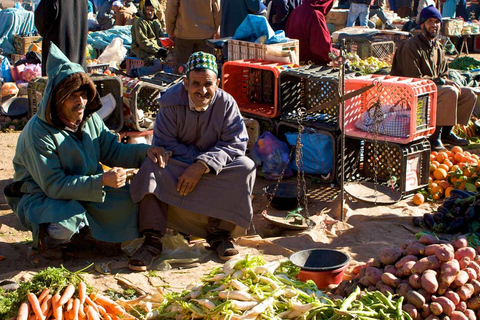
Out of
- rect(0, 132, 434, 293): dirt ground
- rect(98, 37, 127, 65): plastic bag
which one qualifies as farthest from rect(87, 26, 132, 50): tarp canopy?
rect(0, 132, 434, 293): dirt ground

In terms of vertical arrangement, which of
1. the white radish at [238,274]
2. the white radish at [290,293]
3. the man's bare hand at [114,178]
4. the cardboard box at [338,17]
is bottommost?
the white radish at [290,293]

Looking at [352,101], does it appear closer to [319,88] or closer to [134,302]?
[319,88]

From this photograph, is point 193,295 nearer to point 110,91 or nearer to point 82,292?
point 82,292

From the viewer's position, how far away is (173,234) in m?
4.89

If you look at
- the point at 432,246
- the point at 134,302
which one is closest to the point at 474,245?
the point at 432,246

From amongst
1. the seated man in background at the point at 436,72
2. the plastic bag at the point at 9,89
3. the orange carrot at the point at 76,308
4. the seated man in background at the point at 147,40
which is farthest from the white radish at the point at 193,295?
the seated man in background at the point at 147,40

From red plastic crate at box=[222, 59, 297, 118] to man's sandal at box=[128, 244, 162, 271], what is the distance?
Result: 2.63 m

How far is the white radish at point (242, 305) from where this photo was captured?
3.03 meters

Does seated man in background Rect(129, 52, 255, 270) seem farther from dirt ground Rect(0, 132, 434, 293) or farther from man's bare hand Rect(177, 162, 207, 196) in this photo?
dirt ground Rect(0, 132, 434, 293)

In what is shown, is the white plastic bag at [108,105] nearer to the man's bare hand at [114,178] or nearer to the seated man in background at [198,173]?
the seated man in background at [198,173]

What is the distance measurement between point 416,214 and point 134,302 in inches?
115

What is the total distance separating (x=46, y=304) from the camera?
308 cm

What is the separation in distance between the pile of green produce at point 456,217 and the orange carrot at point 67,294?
9.98ft

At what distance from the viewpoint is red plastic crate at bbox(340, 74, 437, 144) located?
18.9 ft
